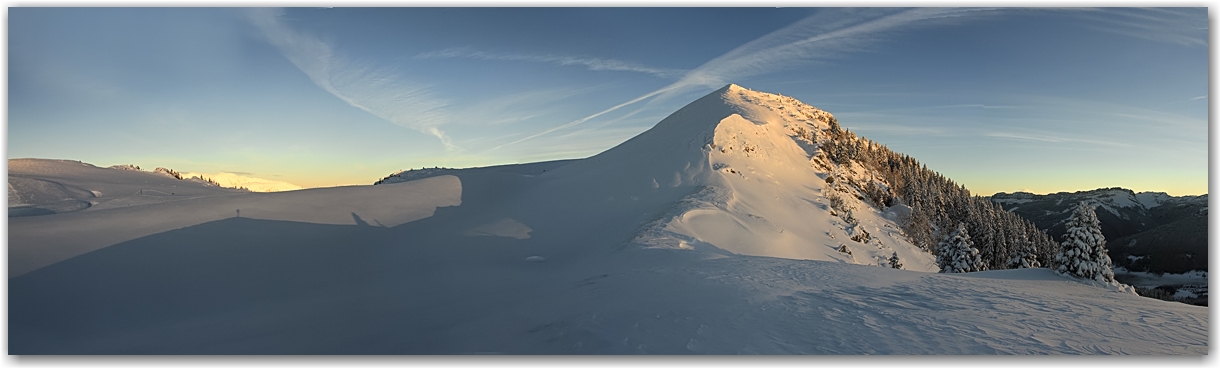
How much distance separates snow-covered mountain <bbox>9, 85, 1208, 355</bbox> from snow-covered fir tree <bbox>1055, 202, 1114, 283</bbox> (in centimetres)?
51

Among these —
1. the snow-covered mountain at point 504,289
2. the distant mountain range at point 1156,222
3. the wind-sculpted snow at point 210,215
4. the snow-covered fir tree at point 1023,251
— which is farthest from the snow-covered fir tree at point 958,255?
the wind-sculpted snow at point 210,215

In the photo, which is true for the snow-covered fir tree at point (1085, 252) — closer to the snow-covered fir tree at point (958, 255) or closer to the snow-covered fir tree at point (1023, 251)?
the snow-covered fir tree at point (958, 255)

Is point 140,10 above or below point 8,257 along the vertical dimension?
above

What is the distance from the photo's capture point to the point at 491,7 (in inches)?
381

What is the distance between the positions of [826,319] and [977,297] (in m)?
2.96

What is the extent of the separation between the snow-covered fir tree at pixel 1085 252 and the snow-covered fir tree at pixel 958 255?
1326cm

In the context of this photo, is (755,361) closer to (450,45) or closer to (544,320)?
(544,320)

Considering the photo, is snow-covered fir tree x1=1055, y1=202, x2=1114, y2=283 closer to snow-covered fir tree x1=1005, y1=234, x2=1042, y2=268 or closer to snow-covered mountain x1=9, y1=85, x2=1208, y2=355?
snow-covered mountain x1=9, y1=85, x2=1208, y2=355

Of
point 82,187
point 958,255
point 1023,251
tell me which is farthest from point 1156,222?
point 82,187

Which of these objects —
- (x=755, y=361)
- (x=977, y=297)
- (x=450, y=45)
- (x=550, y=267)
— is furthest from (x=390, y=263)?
(x=977, y=297)

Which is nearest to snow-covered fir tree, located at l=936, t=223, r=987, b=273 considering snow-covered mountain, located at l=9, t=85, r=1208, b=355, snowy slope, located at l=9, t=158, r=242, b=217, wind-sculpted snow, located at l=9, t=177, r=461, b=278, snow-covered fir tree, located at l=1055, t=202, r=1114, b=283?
snow-covered mountain, located at l=9, t=85, r=1208, b=355

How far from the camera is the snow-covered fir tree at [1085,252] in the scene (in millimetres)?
9781

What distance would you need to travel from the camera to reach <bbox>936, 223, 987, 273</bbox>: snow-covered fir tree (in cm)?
2280

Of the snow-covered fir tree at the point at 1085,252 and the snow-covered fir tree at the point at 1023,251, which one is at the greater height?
the snow-covered fir tree at the point at 1085,252
